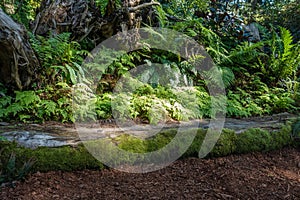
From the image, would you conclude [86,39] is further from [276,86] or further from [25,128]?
[276,86]

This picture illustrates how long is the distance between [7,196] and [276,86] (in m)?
5.23

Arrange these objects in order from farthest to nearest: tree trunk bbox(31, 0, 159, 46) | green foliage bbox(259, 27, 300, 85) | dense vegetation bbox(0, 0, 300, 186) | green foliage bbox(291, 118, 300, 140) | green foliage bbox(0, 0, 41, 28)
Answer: green foliage bbox(259, 27, 300, 85)
green foliage bbox(0, 0, 41, 28)
tree trunk bbox(31, 0, 159, 46)
green foliage bbox(291, 118, 300, 140)
dense vegetation bbox(0, 0, 300, 186)

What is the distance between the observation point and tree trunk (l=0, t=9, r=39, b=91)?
2.97 m

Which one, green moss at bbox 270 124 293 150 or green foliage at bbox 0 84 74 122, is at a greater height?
green foliage at bbox 0 84 74 122

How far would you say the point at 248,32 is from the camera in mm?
6727

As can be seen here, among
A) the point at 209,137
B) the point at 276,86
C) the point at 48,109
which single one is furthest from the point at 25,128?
the point at 276,86

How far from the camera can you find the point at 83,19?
14.9 feet

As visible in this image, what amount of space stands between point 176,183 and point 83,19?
3523 mm

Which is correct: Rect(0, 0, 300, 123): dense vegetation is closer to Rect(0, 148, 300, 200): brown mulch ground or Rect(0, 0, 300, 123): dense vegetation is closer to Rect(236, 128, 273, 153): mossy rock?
Rect(236, 128, 273, 153): mossy rock

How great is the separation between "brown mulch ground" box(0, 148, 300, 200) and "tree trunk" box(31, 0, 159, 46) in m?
2.94

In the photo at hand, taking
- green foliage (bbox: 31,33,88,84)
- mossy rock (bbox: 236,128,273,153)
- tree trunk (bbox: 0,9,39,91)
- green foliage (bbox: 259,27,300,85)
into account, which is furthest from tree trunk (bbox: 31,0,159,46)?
green foliage (bbox: 259,27,300,85)

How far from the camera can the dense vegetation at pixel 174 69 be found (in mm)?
3309

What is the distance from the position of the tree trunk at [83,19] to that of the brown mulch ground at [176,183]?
9.65 feet

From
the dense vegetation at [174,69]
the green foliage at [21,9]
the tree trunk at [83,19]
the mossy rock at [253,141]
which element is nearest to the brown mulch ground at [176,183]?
the mossy rock at [253,141]
